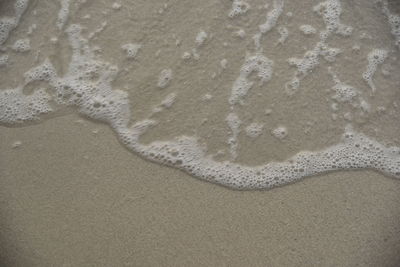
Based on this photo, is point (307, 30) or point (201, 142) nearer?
point (201, 142)

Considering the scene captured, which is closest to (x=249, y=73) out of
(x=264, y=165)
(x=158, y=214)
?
(x=264, y=165)

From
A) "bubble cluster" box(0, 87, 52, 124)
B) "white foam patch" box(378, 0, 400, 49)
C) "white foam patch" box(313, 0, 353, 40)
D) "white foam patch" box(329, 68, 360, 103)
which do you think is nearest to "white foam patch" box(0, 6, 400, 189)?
"bubble cluster" box(0, 87, 52, 124)

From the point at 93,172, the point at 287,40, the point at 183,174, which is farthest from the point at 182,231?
the point at 287,40

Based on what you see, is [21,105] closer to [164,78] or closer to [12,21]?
[12,21]

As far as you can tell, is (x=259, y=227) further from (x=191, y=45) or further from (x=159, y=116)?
(x=191, y=45)

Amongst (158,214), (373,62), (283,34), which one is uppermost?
(283,34)
